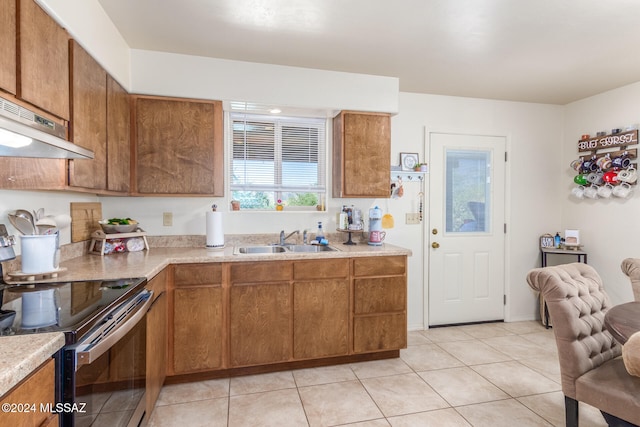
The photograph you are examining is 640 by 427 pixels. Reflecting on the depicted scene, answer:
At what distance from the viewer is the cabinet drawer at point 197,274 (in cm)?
222

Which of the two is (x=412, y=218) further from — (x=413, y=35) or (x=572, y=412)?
(x=572, y=412)

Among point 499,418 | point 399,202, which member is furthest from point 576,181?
point 499,418

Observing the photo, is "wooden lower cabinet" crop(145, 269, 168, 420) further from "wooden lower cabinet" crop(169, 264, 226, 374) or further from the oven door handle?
the oven door handle

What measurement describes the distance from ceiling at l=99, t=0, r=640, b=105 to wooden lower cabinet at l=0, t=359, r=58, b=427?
6.32ft

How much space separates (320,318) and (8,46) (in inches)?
87.6

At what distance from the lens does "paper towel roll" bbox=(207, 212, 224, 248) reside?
2.63 m

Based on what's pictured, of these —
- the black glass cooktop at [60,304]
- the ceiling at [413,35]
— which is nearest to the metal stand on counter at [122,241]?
the black glass cooktop at [60,304]

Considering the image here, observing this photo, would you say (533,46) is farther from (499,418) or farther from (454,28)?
(499,418)

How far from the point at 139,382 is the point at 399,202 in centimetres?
257

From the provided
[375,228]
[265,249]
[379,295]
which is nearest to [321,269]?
[379,295]

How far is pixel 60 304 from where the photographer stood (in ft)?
4.02

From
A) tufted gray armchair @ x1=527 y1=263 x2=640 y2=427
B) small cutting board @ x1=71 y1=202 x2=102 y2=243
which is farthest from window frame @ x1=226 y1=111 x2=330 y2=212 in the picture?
tufted gray armchair @ x1=527 y1=263 x2=640 y2=427

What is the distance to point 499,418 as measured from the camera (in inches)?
76.2

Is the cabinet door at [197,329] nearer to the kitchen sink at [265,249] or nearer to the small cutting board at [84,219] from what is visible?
the kitchen sink at [265,249]
